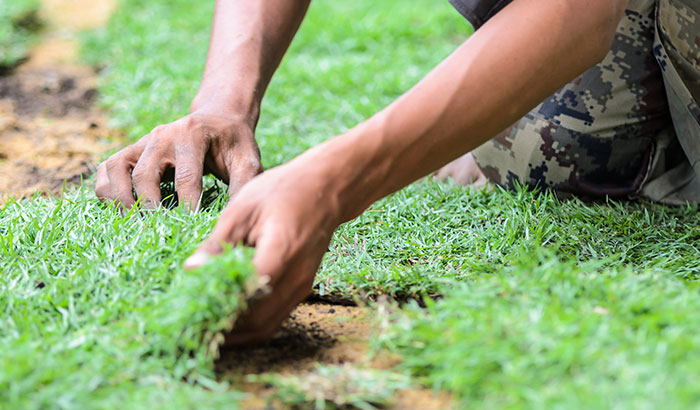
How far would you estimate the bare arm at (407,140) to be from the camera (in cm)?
131

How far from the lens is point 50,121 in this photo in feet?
10.8

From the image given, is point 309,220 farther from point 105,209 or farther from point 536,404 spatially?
point 105,209

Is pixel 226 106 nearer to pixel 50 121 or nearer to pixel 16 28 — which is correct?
pixel 50 121

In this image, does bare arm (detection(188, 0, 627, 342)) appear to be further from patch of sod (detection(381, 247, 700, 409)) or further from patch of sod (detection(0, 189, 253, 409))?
patch of sod (detection(381, 247, 700, 409))

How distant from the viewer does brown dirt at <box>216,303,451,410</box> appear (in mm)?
1250

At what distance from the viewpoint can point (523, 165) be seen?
247 cm

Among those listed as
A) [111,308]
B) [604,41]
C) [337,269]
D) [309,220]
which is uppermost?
[604,41]

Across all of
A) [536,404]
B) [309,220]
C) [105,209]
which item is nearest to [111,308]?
[309,220]

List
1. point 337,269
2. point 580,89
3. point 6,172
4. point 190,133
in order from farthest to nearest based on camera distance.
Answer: point 6,172
point 580,89
point 190,133
point 337,269

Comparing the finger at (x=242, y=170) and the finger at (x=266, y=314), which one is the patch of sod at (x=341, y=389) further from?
the finger at (x=242, y=170)

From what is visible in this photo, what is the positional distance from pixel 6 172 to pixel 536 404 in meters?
2.34

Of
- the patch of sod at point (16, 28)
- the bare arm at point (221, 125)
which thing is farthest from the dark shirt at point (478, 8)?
the patch of sod at point (16, 28)

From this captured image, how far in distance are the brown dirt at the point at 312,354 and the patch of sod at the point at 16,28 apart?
316 cm

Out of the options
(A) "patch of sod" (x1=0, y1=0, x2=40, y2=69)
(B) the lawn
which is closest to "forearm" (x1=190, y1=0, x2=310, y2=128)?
(B) the lawn
